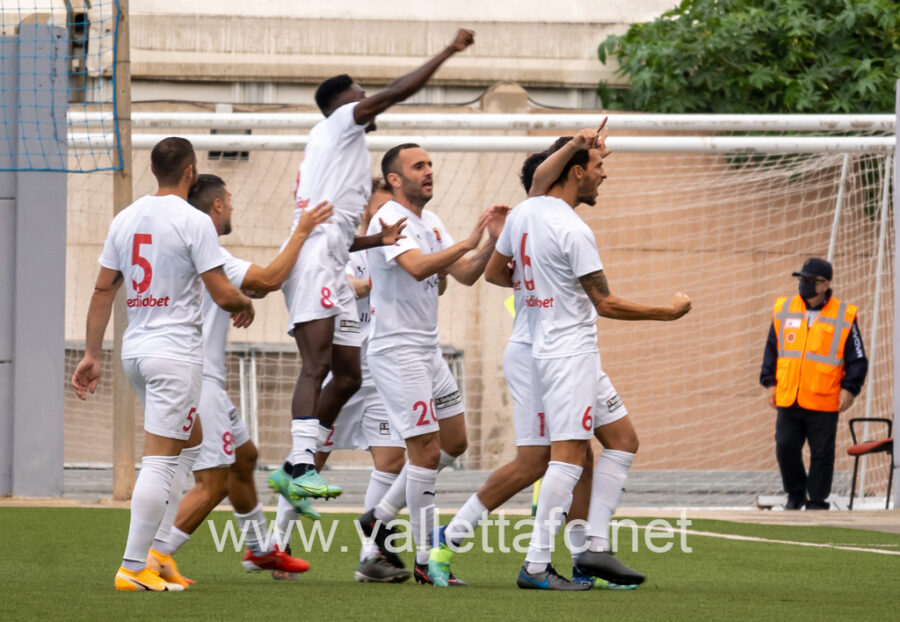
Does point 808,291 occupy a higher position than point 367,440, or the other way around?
point 808,291

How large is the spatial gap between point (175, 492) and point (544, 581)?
1.80 meters

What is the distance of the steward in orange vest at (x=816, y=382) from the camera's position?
40.5ft

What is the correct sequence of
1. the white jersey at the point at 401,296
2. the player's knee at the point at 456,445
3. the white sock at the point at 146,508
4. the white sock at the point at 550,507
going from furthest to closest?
the player's knee at the point at 456,445 → the white jersey at the point at 401,296 → the white sock at the point at 550,507 → the white sock at the point at 146,508

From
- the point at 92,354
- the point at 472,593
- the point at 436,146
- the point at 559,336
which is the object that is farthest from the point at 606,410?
the point at 436,146

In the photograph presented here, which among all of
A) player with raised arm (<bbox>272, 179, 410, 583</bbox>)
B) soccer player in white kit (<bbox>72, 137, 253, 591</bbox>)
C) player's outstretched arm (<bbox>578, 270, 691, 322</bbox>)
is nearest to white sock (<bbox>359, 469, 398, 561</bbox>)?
player with raised arm (<bbox>272, 179, 410, 583</bbox>)

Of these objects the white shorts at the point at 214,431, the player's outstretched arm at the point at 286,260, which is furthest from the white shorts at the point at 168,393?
the white shorts at the point at 214,431

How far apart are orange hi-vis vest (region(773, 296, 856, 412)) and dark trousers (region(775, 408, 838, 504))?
108mm

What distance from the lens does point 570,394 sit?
6.40m

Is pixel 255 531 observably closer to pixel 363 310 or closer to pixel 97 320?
pixel 97 320

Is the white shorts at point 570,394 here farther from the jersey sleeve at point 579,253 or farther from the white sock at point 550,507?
the jersey sleeve at point 579,253

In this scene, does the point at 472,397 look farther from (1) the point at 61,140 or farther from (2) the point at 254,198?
(1) the point at 61,140

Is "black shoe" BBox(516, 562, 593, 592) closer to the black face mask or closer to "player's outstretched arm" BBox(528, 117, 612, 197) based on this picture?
"player's outstretched arm" BBox(528, 117, 612, 197)

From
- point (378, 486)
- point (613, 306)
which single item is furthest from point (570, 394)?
point (378, 486)

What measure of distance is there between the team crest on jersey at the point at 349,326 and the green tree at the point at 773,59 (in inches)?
478
